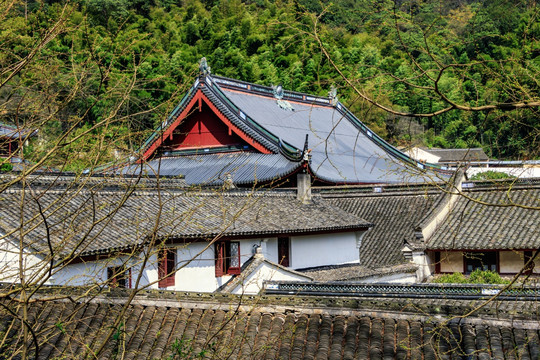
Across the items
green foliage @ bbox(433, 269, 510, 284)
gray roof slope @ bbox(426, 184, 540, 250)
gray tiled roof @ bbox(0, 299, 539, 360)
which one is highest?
gray roof slope @ bbox(426, 184, 540, 250)

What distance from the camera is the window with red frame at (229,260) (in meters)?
15.5

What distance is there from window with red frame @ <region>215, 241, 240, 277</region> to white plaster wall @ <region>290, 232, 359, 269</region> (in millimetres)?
2017

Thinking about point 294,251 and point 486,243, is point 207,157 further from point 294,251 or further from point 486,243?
point 486,243

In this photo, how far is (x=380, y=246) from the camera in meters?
19.9

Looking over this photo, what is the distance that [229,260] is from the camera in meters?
16.0

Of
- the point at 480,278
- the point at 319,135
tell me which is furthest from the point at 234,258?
the point at 319,135

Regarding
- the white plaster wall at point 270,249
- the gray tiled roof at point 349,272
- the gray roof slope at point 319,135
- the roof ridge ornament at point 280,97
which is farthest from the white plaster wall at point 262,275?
the roof ridge ornament at point 280,97

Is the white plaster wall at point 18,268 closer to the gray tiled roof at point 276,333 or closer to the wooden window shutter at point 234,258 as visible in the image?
the gray tiled roof at point 276,333

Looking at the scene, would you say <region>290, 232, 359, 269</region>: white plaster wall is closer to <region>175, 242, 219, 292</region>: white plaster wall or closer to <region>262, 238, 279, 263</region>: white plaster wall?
<region>262, 238, 279, 263</region>: white plaster wall

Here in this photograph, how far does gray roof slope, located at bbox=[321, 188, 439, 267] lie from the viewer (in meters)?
19.5

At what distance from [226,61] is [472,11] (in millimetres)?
47993

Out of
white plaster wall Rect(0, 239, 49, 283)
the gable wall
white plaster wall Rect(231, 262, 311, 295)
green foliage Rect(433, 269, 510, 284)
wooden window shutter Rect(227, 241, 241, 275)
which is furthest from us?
the gable wall

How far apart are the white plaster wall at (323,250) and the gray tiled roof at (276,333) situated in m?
9.24

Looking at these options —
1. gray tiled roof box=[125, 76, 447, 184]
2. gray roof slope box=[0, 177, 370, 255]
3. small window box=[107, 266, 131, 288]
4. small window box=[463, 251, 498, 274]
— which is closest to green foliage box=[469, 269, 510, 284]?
small window box=[463, 251, 498, 274]
